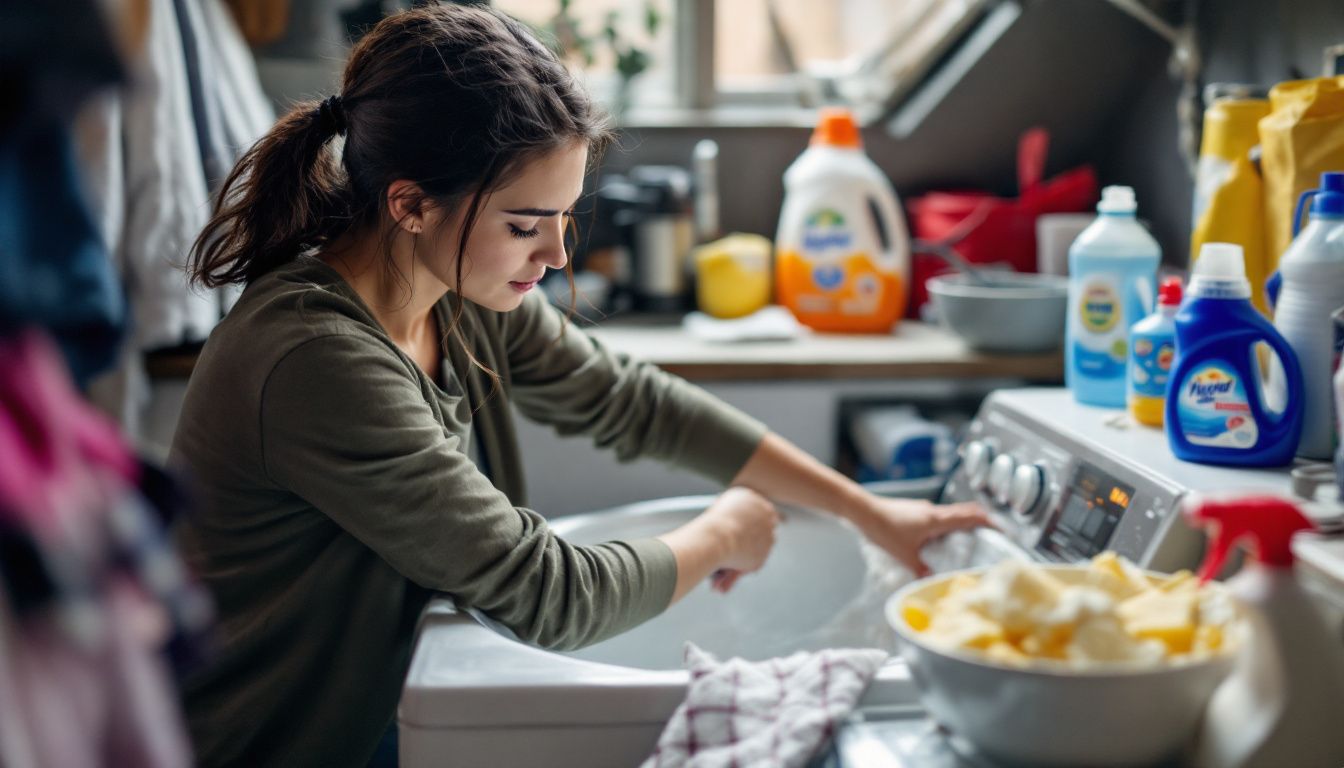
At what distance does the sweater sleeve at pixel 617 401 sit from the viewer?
1.45m

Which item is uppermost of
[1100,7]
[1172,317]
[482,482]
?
[1100,7]

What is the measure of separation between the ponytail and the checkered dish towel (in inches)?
22.8

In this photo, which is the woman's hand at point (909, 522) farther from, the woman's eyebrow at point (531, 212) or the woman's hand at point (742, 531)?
the woman's eyebrow at point (531, 212)

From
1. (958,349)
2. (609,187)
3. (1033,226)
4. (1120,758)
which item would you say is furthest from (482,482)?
(1033,226)

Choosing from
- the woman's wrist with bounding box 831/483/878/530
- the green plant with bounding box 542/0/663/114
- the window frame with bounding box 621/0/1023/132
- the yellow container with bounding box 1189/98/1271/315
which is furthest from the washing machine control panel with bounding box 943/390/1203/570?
the green plant with bounding box 542/0/663/114

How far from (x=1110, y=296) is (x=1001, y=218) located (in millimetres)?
689

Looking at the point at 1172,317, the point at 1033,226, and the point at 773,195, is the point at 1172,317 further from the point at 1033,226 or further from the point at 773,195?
the point at 773,195

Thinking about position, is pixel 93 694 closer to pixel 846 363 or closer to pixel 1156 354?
pixel 1156 354

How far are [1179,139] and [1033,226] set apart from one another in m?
0.27

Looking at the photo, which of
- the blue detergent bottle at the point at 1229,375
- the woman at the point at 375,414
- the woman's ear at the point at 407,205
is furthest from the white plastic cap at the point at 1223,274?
the woman's ear at the point at 407,205

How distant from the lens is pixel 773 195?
2316 mm

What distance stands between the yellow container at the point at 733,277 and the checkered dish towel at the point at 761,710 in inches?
48.3

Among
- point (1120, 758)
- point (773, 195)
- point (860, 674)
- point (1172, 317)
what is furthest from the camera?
point (773, 195)

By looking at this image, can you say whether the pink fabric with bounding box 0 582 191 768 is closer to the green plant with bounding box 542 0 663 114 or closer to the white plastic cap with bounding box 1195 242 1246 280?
the white plastic cap with bounding box 1195 242 1246 280
